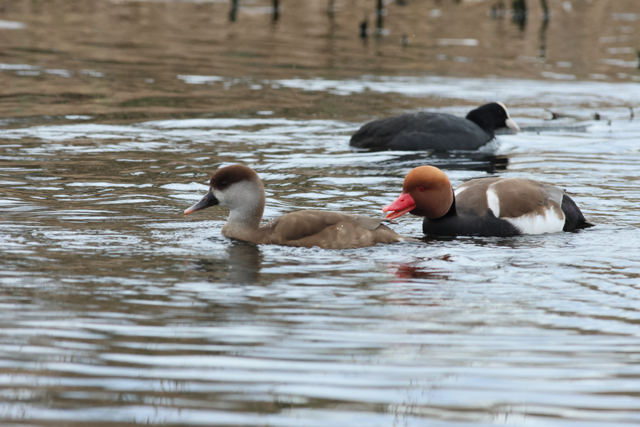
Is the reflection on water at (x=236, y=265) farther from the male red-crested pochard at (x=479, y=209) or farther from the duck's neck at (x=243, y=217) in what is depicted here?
the male red-crested pochard at (x=479, y=209)

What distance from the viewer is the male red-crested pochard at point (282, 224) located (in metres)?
8.15

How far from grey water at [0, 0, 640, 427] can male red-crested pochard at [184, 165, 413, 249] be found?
0.15 metres

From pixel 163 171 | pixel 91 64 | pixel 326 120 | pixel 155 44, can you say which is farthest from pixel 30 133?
pixel 155 44

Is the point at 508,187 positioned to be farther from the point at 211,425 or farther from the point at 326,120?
the point at 326,120

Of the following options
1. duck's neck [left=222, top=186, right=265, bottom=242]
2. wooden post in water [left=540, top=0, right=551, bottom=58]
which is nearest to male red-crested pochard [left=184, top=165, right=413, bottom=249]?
duck's neck [left=222, top=186, right=265, bottom=242]

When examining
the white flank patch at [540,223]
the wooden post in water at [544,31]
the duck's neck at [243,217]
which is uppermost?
the wooden post in water at [544,31]

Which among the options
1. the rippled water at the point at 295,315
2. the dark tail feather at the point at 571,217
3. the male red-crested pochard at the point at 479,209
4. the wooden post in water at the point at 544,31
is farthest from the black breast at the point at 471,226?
the wooden post in water at the point at 544,31

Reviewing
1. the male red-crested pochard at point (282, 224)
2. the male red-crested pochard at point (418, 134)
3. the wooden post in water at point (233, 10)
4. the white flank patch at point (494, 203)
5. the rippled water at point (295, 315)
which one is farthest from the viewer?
the wooden post in water at point (233, 10)

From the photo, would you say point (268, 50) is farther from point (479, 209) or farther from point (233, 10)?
point (479, 209)

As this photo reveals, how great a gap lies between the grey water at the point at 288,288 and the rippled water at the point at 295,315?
2 cm

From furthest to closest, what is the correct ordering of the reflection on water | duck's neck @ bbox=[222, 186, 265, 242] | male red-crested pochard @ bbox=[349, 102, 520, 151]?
male red-crested pochard @ bbox=[349, 102, 520, 151]
duck's neck @ bbox=[222, 186, 265, 242]
the reflection on water

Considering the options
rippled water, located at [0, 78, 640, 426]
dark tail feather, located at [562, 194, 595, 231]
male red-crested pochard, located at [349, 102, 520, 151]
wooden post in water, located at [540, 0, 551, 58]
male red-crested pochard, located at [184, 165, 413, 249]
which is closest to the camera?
rippled water, located at [0, 78, 640, 426]

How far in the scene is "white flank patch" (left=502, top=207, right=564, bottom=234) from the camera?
8.95 meters

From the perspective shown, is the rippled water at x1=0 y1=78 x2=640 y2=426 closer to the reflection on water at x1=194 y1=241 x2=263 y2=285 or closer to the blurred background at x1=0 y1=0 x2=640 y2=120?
the reflection on water at x1=194 y1=241 x2=263 y2=285
